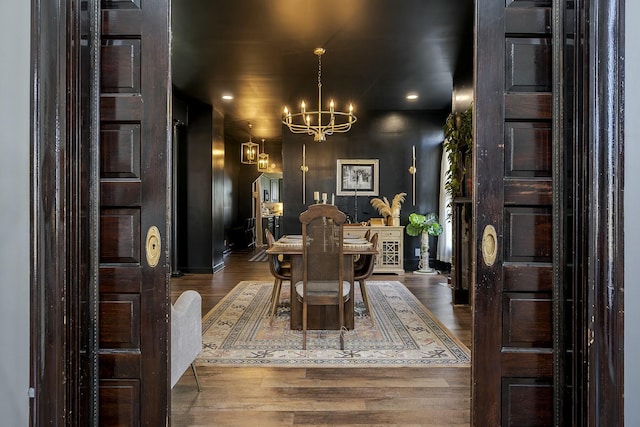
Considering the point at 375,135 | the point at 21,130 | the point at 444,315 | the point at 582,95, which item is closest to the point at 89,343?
the point at 21,130

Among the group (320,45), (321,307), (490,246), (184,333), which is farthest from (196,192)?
(490,246)

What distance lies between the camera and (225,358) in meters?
3.07

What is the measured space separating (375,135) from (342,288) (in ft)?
15.9

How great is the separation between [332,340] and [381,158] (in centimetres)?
467

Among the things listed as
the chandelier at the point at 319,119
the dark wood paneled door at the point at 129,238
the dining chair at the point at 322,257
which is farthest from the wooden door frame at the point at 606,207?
the chandelier at the point at 319,119

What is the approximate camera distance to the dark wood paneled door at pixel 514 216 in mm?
A: 1488

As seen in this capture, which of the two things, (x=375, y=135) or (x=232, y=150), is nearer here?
(x=375, y=135)

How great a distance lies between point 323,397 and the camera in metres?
2.43

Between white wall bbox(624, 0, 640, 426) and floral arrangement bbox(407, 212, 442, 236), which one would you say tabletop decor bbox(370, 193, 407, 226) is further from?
white wall bbox(624, 0, 640, 426)

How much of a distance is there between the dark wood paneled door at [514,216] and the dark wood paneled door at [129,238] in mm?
1157

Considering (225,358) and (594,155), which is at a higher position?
(594,155)

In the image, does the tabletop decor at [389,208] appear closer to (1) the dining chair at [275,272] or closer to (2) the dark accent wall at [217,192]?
(2) the dark accent wall at [217,192]

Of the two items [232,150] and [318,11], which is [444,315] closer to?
[318,11]

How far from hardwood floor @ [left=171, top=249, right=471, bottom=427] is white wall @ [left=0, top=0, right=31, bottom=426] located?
99cm
